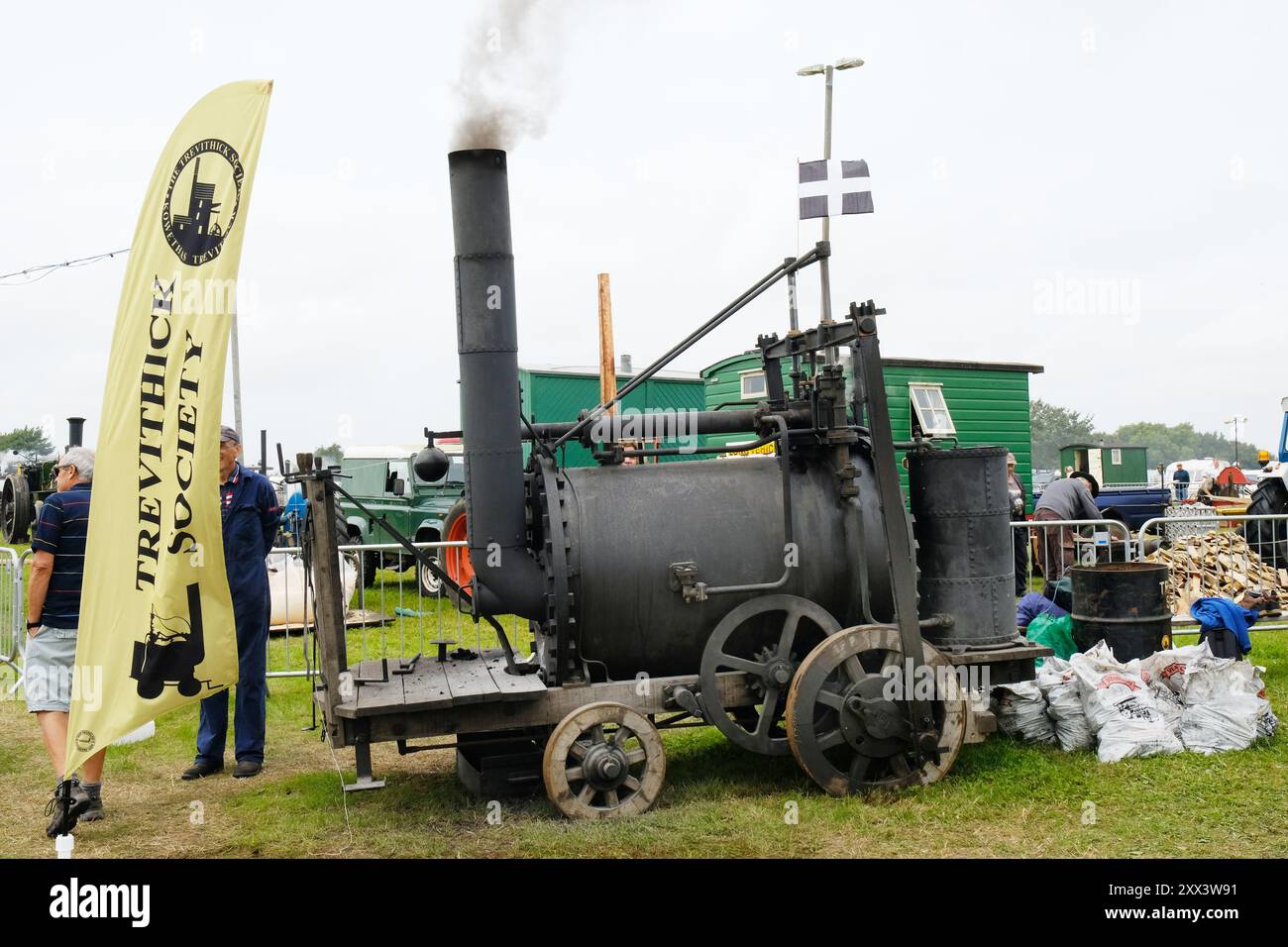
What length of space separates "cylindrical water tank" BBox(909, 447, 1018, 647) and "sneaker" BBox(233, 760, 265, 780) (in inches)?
157

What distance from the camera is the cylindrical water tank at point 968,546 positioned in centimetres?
621

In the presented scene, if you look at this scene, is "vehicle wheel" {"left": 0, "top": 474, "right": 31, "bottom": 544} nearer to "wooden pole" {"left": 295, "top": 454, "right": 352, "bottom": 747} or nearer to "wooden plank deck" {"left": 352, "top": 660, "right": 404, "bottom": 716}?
"wooden plank deck" {"left": 352, "top": 660, "right": 404, "bottom": 716}

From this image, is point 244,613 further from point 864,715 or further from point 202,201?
point 864,715

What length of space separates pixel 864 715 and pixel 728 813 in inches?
33.5

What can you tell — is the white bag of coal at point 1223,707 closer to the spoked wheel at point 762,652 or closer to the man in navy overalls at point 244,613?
the spoked wheel at point 762,652

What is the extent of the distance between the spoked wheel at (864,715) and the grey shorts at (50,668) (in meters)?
3.73

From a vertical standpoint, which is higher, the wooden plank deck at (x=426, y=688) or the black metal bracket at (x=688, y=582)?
the black metal bracket at (x=688, y=582)

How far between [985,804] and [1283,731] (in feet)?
7.76

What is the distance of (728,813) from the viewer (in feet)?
18.1

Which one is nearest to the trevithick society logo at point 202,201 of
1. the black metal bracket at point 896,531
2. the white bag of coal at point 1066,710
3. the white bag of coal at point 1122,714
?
the black metal bracket at point 896,531

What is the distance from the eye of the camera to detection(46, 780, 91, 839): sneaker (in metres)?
5.27

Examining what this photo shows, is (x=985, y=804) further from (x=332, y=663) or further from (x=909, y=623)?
(x=332, y=663)

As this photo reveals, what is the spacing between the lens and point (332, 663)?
18.2 feet

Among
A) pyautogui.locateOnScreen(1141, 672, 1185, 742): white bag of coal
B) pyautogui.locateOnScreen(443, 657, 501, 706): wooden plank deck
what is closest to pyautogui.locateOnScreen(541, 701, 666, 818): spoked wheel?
pyautogui.locateOnScreen(443, 657, 501, 706): wooden plank deck
